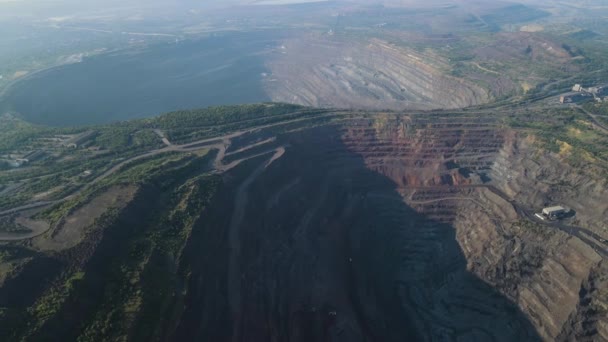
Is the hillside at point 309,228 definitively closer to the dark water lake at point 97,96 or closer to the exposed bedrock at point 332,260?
the exposed bedrock at point 332,260

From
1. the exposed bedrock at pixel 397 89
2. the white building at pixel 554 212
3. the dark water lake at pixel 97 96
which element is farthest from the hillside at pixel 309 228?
the dark water lake at pixel 97 96

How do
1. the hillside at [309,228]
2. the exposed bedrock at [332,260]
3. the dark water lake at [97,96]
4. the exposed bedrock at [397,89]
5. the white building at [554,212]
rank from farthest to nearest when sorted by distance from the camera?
the exposed bedrock at [397,89]
the dark water lake at [97,96]
the white building at [554,212]
the exposed bedrock at [332,260]
the hillside at [309,228]

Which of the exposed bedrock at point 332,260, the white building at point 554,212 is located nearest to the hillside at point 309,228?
the exposed bedrock at point 332,260

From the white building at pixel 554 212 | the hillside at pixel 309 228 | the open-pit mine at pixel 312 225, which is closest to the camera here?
the hillside at pixel 309 228

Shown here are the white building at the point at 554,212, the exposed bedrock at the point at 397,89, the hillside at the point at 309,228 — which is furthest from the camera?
the exposed bedrock at the point at 397,89

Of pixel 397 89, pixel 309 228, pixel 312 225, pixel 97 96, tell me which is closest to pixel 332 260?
pixel 309 228

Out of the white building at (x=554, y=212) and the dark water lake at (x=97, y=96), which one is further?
the dark water lake at (x=97, y=96)

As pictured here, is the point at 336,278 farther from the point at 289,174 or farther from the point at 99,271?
the point at 99,271

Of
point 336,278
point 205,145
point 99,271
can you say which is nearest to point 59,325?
point 99,271

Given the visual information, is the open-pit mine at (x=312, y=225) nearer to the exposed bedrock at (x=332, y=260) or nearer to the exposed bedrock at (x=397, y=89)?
the exposed bedrock at (x=332, y=260)

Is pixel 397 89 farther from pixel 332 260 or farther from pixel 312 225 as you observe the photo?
pixel 332 260
